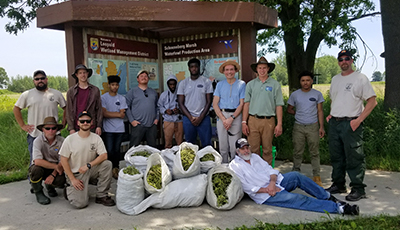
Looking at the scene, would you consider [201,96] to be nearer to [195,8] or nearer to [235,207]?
[195,8]

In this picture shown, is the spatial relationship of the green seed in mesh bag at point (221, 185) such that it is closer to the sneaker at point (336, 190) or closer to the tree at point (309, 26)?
the sneaker at point (336, 190)

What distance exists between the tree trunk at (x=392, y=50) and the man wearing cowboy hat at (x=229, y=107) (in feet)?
12.2

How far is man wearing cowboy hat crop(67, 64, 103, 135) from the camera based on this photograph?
558 cm

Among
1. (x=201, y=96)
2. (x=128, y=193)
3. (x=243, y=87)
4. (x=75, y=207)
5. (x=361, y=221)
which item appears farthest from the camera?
(x=201, y=96)

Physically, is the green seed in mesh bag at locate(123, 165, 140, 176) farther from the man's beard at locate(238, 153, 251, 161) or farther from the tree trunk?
the tree trunk

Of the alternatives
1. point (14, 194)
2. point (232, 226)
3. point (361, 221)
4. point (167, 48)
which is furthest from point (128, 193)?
point (167, 48)

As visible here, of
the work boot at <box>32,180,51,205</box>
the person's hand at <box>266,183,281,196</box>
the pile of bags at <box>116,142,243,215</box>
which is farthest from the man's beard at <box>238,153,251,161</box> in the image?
the work boot at <box>32,180,51,205</box>

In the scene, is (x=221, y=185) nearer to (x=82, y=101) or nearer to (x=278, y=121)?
(x=278, y=121)

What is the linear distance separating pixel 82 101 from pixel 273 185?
129 inches

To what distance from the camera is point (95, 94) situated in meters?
5.68

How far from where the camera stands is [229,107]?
19.1 feet

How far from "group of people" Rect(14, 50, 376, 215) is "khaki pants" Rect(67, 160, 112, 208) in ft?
0.04

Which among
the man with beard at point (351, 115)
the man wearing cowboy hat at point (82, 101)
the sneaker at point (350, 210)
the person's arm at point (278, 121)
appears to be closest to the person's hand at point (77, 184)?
the man wearing cowboy hat at point (82, 101)

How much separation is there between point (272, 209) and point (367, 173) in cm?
272
